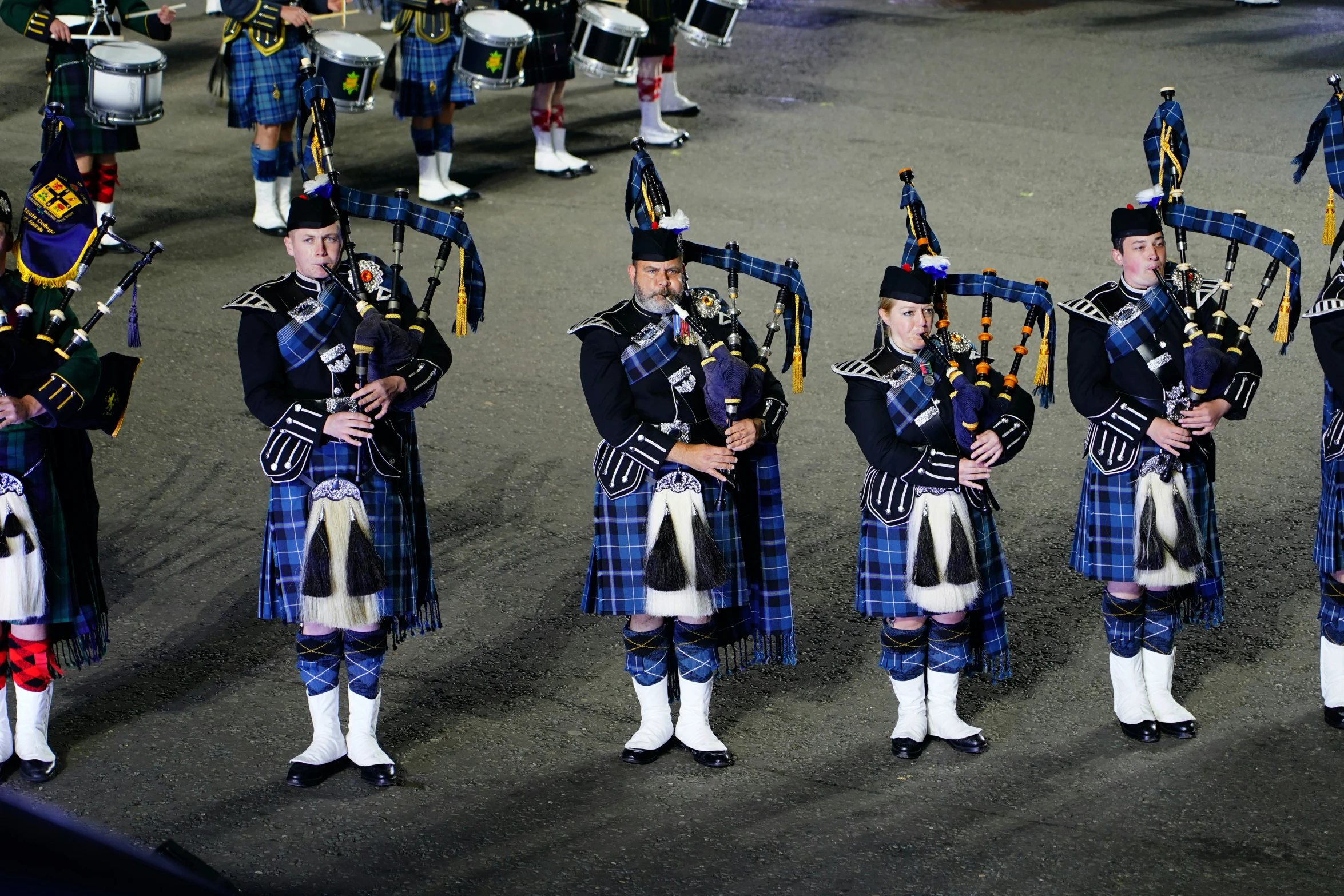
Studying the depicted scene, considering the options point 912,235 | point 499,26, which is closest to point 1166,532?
point 912,235

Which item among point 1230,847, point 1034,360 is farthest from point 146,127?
point 1230,847

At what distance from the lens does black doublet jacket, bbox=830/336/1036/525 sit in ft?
14.5

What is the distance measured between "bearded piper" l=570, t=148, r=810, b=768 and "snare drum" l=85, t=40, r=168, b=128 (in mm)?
4297

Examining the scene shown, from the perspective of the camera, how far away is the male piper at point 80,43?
8.03 meters

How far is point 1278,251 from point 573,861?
2.57 meters

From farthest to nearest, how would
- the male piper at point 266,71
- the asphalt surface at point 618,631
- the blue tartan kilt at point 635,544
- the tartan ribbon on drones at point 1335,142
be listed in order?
the male piper at point 266,71
the tartan ribbon on drones at point 1335,142
the blue tartan kilt at point 635,544
the asphalt surface at point 618,631

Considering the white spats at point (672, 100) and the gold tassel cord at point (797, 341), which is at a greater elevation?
the gold tassel cord at point (797, 341)

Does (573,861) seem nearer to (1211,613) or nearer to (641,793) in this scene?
(641,793)

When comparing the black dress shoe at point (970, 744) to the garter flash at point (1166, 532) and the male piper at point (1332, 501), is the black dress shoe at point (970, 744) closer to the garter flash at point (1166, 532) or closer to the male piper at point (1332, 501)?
the garter flash at point (1166, 532)

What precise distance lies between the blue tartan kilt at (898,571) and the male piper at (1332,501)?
0.95m

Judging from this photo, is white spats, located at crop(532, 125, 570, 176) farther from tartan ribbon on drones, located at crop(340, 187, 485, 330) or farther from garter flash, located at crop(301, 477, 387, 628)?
garter flash, located at crop(301, 477, 387, 628)

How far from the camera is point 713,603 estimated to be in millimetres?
4484

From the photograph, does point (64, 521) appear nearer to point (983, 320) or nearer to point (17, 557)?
point (17, 557)

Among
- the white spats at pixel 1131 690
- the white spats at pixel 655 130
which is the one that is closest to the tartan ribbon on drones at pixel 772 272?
the white spats at pixel 1131 690
